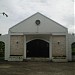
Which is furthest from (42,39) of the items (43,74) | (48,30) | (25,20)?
(43,74)

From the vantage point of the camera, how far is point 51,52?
27344mm

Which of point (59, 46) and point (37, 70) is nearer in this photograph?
point (37, 70)

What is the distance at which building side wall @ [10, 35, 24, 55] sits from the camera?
27453mm

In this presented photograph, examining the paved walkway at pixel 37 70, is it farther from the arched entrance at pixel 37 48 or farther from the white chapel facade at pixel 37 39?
the arched entrance at pixel 37 48

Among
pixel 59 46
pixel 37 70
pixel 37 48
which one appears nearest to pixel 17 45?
pixel 37 48

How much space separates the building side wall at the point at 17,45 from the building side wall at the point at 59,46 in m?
3.81

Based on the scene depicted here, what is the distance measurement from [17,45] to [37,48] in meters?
2.46

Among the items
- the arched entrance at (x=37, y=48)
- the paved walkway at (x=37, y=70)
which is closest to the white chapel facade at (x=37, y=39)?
the arched entrance at (x=37, y=48)

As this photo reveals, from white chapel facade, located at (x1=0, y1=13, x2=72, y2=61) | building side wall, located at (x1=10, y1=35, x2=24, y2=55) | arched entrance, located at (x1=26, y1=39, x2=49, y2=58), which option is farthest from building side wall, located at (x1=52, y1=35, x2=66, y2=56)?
building side wall, located at (x1=10, y1=35, x2=24, y2=55)

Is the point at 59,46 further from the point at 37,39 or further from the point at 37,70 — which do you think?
the point at 37,70

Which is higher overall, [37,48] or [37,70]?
[37,48]

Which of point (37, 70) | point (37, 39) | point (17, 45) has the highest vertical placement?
point (37, 39)

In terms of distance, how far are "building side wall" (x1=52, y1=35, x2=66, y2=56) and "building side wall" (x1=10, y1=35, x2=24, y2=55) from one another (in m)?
3.81

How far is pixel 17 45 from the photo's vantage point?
27.5 m
